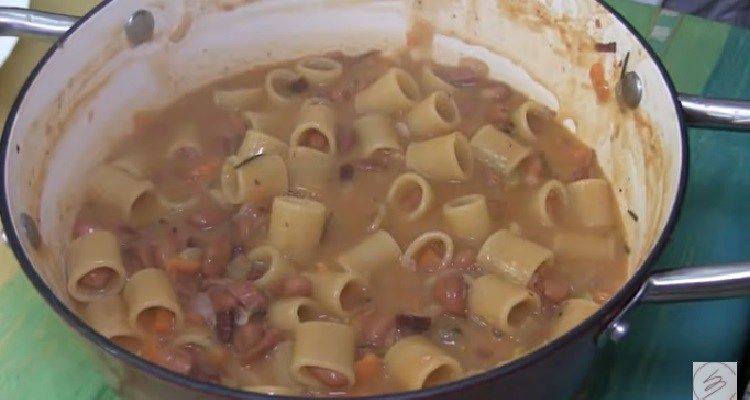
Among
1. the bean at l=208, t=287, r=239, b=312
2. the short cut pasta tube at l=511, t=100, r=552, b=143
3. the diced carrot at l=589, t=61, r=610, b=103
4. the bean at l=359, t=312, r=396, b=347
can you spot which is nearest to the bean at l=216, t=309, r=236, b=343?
the bean at l=208, t=287, r=239, b=312

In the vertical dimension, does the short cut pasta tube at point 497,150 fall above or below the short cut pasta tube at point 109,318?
above

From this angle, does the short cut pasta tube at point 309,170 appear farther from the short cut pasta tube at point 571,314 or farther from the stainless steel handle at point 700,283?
the stainless steel handle at point 700,283

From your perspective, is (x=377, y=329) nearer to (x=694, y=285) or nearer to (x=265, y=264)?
(x=265, y=264)

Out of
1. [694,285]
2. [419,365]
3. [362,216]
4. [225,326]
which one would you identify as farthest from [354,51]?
[694,285]

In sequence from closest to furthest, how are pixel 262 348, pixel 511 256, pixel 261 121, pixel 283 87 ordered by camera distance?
pixel 262 348 < pixel 511 256 < pixel 261 121 < pixel 283 87

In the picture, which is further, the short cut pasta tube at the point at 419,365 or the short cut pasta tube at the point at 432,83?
the short cut pasta tube at the point at 432,83

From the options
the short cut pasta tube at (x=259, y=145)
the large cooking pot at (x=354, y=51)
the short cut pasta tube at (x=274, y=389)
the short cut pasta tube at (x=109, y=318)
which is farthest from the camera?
the short cut pasta tube at (x=259, y=145)

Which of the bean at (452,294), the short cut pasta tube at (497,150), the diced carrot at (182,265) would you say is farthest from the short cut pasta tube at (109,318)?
the short cut pasta tube at (497,150)

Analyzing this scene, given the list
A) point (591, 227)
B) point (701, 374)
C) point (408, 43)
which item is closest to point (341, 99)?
point (408, 43)
